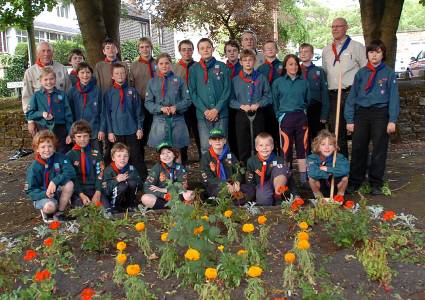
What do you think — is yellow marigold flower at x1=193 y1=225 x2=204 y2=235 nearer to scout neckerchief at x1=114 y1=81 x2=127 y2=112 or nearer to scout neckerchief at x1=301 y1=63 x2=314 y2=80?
scout neckerchief at x1=114 y1=81 x2=127 y2=112

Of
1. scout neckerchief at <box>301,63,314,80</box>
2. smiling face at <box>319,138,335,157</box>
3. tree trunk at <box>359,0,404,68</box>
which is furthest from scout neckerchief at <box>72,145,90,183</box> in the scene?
tree trunk at <box>359,0,404,68</box>

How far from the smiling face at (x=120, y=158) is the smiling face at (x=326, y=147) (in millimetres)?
2139

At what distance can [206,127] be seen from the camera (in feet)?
21.3

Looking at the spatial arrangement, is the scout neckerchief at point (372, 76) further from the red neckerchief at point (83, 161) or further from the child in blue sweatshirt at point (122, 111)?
the red neckerchief at point (83, 161)

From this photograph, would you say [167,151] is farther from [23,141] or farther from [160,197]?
[23,141]

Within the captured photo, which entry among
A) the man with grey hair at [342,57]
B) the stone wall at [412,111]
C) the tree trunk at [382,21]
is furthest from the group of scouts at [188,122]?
the stone wall at [412,111]

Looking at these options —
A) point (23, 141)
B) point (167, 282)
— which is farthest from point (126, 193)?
point (23, 141)

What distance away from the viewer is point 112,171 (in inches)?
223

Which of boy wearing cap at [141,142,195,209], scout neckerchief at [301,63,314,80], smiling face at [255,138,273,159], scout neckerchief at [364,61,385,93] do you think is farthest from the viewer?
scout neckerchief at [301,63,314,80]

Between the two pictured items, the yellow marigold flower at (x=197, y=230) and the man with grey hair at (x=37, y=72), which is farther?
the man with grey hair at (x=37, y=72)

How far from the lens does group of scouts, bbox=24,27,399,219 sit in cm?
556

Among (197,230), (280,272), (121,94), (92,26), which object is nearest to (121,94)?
(121,94)

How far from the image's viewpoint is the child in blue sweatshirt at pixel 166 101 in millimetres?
6355

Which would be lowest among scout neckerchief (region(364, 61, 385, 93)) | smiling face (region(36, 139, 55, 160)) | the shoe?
the shoe
